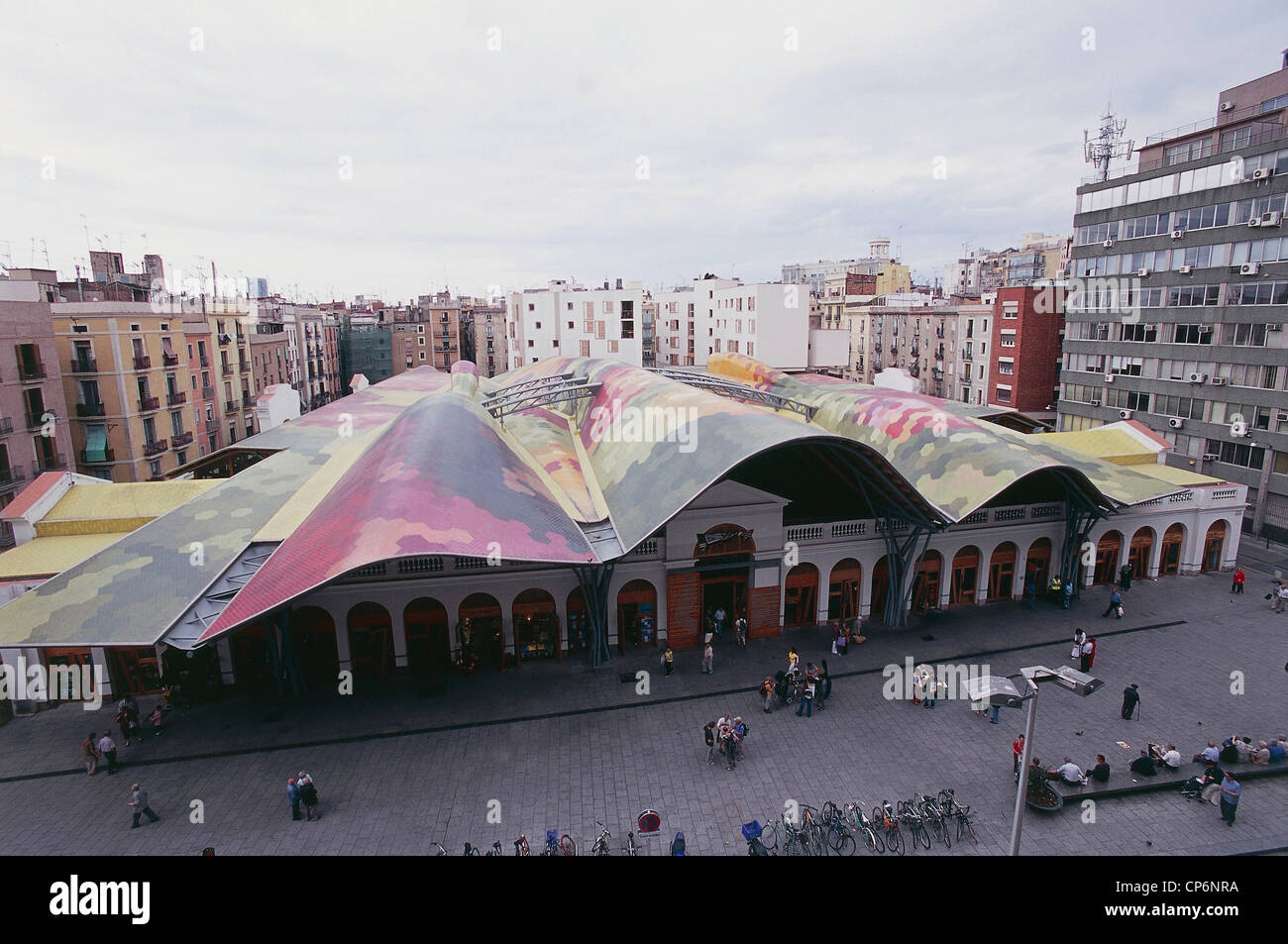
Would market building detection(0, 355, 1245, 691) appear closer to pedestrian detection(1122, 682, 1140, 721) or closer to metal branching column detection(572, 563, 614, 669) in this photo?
metal branching column detection(572, 563, 614, 669)

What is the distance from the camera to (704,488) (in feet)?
83.2

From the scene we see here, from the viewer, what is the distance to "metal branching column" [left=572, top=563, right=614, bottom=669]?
2770cm

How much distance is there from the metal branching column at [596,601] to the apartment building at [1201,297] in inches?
1680

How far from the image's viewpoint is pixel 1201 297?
1897 inches

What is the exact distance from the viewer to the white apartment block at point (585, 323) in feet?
273

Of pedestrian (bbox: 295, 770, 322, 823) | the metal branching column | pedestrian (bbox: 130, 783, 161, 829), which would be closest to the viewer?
pedestrian (bbox: 130, 783, 161, 829)

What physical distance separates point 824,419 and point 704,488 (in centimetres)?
2154

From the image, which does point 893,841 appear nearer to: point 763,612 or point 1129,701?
point 1129,701

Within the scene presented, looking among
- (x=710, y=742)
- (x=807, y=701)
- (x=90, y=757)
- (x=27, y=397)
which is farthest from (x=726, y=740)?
(x=27, y=397)

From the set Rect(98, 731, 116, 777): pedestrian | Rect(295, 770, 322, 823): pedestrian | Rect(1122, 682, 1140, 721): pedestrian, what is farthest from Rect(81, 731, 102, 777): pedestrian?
Rect(1122, 682, 1140, 721): pedestrian

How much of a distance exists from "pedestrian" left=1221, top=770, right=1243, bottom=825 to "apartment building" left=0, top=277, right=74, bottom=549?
51.3 metres

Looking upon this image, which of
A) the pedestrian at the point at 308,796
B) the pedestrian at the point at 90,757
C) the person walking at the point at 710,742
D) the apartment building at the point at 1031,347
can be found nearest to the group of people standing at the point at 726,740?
the person walking at the point at 710,742
